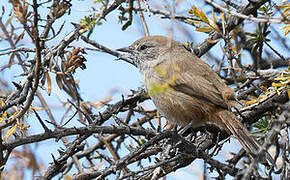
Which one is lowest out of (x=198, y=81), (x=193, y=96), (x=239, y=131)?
(x=239, y=131)

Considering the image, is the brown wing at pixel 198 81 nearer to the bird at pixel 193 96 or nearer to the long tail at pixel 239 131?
the bird at pixel 193 96

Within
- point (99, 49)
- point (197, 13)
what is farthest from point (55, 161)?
point (197, 13)

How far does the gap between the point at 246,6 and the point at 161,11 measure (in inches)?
40.5

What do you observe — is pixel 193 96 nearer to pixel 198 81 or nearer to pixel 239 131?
pixel 198 81

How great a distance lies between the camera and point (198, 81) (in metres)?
4.66

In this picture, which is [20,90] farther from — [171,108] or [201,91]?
[201,91]

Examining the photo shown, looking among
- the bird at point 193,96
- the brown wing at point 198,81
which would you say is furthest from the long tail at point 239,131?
the brown wing at point 198,81

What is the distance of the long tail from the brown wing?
0.14m

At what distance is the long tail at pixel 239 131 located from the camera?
3.90 m

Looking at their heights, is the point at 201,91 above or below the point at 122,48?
below

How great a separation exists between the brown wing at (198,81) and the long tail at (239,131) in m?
0.14

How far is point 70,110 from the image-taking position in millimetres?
4801

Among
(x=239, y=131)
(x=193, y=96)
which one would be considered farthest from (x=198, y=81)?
(x=239, y=131)

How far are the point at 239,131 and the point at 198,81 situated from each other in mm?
887
